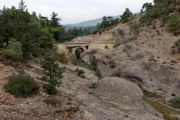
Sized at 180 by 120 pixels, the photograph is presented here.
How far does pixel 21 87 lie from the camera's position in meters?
16.7

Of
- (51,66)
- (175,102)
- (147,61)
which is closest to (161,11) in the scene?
(147,61)

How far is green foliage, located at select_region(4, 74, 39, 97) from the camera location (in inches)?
645

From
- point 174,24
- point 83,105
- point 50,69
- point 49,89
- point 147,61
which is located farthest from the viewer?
point 174,24

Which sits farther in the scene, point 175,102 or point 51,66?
point 175,102

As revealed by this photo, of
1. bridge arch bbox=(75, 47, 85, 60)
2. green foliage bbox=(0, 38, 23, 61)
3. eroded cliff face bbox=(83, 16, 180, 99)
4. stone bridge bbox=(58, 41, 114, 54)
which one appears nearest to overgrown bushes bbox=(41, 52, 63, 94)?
green foliage bbox=(0, 38, 23, 61)

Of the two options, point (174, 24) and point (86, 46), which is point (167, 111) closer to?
point (174, 24)

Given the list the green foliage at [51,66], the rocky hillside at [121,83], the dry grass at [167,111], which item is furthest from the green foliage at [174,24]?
the green foliage at [51,66]

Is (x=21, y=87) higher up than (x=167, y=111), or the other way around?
(x=21, y=87)

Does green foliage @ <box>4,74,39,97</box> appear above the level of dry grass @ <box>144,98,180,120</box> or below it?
above

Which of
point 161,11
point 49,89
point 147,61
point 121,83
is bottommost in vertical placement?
point 147,61

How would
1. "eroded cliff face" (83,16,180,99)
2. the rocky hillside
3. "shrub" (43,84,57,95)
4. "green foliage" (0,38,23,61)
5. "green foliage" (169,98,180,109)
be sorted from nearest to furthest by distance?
the rocky hillside → "shrub" (43,84,57,95) → "green foliage" (0,38,23,61) → "green foliage" (169,98,180,109) → "eroded cliff face" (83,16,180,99)

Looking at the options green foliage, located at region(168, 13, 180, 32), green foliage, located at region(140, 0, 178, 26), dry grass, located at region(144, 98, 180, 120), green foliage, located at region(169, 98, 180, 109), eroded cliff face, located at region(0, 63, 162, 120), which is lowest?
green foliage, located at region(169, 98, 180, 109)

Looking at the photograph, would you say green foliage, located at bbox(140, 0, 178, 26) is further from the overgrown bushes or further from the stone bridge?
the overgrown bushes

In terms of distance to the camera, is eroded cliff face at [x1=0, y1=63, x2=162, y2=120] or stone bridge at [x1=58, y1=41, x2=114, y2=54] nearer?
eroded cliff face at [x1=0, y1=63, x2=162, y2=120]
